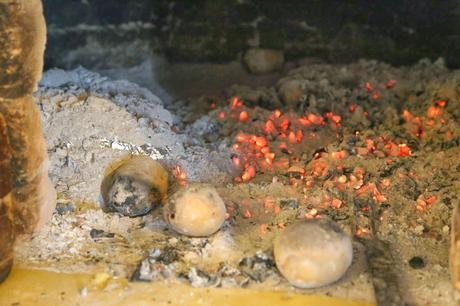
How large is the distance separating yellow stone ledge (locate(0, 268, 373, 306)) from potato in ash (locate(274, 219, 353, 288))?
11cm

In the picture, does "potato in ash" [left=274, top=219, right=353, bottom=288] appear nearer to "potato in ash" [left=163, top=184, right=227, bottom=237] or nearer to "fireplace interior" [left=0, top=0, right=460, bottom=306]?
"fireplace interior" [left=0, top=0, right=460, bottom=306]

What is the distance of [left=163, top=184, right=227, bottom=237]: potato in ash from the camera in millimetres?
3527

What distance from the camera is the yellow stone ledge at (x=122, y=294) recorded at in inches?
126

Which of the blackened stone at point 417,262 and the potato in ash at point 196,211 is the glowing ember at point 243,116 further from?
the blackened stone at point 417,262

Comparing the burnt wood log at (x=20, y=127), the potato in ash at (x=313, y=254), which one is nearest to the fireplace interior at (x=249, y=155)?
the potato in ash at (x=313, y=254)

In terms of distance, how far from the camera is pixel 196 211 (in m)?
3.52

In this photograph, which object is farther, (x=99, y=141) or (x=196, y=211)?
(x=99, y=141)

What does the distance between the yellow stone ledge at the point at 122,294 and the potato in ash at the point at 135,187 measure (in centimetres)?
58

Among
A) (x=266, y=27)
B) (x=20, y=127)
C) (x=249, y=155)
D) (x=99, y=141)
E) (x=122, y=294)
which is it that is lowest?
(x=122, y=294)

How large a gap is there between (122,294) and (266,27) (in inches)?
139

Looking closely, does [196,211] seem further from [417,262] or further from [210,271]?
[417,262]

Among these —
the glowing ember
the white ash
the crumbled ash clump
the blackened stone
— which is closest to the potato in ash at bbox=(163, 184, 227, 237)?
the crumbled ash clump

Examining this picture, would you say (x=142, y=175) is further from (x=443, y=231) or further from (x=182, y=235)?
(x=443, y=231)

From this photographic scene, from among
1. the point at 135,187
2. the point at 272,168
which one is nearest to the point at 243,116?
the point at 272,168
